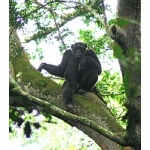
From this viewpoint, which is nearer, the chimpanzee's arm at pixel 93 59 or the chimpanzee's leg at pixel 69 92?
the chimpanzee's leg at pixel 69 92

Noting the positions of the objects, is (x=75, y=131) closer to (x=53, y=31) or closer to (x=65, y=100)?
(x=53, y=31)

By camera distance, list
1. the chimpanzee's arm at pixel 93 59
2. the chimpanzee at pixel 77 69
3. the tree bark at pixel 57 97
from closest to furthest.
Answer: the tree bark at pixel 57 97
the chimpanzee at pixel 77 69
the chimpanzee's arm at pixel 93 59

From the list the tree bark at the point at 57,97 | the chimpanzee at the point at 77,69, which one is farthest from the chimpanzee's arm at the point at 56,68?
the tree bark at the point at 57,97

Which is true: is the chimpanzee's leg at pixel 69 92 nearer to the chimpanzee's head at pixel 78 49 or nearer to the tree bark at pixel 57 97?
the tree bark at pixel 57 97

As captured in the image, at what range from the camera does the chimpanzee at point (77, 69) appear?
2886 millimetres

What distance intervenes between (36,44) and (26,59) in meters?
1.20

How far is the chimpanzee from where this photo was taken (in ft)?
9.47

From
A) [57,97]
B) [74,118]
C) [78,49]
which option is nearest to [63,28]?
[78,49]

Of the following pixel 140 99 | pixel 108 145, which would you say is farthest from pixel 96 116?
pixel 140 99

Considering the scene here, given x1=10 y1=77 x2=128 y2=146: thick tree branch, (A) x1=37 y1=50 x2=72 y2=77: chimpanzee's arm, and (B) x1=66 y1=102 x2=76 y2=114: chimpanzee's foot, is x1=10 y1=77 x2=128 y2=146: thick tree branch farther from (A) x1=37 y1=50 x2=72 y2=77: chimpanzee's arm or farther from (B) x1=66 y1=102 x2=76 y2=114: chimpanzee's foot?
(A) x1=37 y1=50 x2=72 y2=77: chimpanzee's arm

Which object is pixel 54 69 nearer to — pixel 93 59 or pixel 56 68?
pixel 56 68

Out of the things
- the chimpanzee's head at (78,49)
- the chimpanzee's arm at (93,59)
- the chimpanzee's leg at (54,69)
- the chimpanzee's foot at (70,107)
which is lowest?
the chimpanzee's foot at (70,107)
